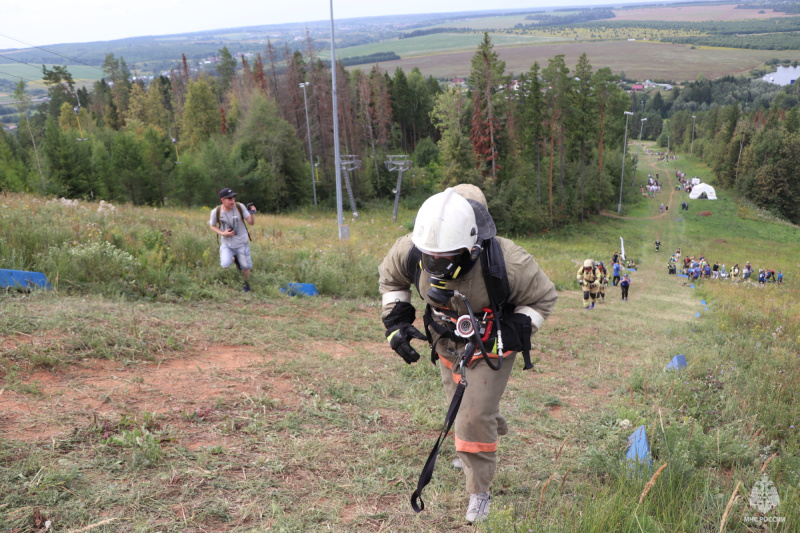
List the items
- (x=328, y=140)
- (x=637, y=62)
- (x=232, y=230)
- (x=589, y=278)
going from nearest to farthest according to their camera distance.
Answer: (x=232, y=230), (x=589, y=278), (x=328, y=140), (x=637, y=62)

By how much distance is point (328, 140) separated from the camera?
181ft

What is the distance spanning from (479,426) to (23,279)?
647 cm

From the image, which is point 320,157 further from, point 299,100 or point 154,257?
point 154,257

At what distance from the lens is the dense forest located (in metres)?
38.3

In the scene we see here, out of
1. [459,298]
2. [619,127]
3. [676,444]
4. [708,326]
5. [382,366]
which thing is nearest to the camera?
[459,298]

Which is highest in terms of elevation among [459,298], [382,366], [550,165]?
[459,298]

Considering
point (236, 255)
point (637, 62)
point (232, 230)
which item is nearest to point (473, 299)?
point (232, 230)

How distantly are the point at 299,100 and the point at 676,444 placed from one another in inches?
2333

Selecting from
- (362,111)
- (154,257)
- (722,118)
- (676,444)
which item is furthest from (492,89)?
(722,118)

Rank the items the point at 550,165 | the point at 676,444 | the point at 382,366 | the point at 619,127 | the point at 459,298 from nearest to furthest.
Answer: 1. the point at 459,298
2. the point at 676,444
3. the point at 382,366
4. the point at 550,165
5. the point at 619,127

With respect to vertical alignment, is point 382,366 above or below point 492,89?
below

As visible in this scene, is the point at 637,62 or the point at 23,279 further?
the point at 637,62

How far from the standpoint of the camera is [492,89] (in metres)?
40.6

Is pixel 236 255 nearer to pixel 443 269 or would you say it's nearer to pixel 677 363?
pixel 443 269
